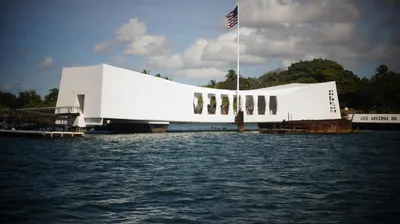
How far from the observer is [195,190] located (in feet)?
34.3

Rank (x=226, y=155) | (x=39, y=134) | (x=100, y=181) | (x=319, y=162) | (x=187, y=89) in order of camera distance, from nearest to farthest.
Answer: (x=100, y=181) → (x=319, y=162) → (x=226, y=155) → (x=39, y=134) → (x=187, y=89)

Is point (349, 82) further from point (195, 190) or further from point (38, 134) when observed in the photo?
point (195, 190)

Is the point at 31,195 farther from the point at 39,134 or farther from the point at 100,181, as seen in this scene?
the point at 39,134

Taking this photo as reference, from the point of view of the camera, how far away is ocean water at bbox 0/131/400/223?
806 cm

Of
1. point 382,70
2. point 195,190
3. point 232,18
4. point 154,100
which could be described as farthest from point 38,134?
point 382,70

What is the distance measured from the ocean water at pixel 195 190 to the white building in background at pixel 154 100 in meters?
15.6

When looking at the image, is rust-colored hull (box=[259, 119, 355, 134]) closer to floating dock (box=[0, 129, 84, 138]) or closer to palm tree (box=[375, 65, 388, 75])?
floating dock (box=[0, 129, 84, 138])

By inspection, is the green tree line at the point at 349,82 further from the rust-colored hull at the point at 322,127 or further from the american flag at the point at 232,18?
the american flag at the point at 232,18

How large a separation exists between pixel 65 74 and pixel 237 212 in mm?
29281

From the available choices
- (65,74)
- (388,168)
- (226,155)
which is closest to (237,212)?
(388,168)

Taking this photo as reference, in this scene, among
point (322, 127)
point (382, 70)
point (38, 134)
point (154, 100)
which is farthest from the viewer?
point (382, 70)

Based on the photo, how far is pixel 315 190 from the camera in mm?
10680

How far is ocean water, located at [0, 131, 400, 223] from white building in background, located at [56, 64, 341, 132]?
15622 millimetres

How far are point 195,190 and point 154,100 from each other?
2638 centimetres
